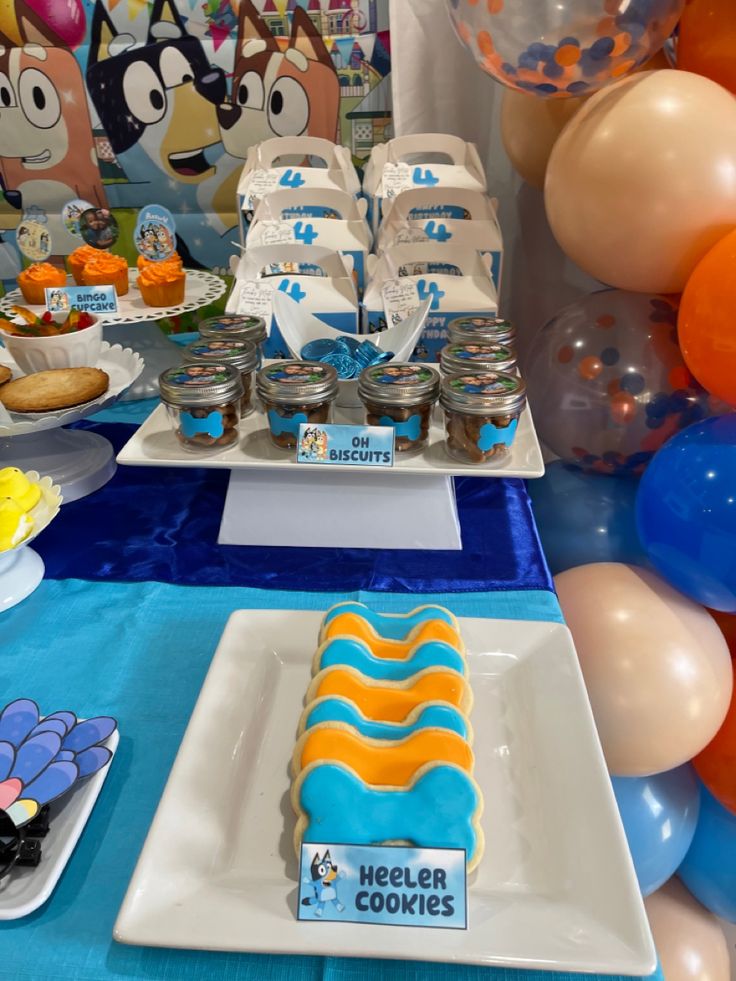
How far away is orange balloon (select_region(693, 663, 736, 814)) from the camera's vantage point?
1.26 meters

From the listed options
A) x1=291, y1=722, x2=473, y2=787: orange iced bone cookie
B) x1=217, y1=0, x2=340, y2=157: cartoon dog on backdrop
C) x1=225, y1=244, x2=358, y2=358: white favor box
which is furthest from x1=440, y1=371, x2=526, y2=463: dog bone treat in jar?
x1=217, y1=0, x2=340, y2=157: cartoon dog on backdrop

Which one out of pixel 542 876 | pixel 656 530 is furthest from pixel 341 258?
pixel 542 876

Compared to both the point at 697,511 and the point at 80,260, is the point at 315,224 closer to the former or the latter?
the point at 80,260

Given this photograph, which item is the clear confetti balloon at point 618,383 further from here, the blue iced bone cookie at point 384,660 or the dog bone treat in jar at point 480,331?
the blue iced bone cookie at point 384,660

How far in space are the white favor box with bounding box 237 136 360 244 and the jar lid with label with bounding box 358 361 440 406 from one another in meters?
0.73

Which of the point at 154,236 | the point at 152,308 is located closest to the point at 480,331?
the point at 152,308

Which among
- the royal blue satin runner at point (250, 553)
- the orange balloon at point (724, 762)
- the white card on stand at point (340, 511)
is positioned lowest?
the orange balloon at point (724, 762)

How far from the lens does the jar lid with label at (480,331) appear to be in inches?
47.8

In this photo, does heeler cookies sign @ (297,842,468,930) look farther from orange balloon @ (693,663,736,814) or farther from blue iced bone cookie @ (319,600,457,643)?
orange balloon @ (693,663,736,814)

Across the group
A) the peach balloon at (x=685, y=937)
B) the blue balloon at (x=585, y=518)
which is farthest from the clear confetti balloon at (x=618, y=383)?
the peach balloon at (x=685, y=937)

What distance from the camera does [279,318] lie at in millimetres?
1216

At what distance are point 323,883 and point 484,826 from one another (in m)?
0.16

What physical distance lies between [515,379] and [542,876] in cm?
65

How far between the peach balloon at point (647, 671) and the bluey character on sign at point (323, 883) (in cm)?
66
